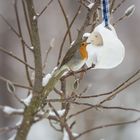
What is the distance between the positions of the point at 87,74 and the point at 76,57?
3.70 m

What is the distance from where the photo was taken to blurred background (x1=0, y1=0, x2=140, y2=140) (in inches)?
187

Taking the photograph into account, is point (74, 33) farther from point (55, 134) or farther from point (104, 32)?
point (104, 32)

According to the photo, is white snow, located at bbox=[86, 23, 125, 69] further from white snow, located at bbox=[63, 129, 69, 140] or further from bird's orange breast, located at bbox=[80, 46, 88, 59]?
white snow, located at bbox=[63, 129, 69, 140]

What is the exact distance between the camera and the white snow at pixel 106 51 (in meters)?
1.02

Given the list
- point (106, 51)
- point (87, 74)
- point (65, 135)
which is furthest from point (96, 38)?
point (87, 74)

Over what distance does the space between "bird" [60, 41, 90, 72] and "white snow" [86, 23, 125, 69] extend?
0.07 ft

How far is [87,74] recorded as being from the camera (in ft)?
15.4

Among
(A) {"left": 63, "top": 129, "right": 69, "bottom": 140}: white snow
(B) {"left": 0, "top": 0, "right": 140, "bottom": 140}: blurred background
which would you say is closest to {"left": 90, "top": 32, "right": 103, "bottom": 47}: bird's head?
(A) {"left": 63, "top": 129, "right": 69, "bottom": 140}: white snow

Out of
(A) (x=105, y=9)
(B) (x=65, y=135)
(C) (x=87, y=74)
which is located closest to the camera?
(A) (x=105, y=9)

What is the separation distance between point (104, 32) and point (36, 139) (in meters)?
3.93

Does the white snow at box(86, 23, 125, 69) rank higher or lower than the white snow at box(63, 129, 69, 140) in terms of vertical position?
higher

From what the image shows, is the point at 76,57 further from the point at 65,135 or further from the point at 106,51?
the point at 65,135

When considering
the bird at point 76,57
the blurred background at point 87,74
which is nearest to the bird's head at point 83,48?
the bird at point 76,57

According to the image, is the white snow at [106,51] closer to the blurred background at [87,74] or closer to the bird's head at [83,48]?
the bird's head at [83,48]
